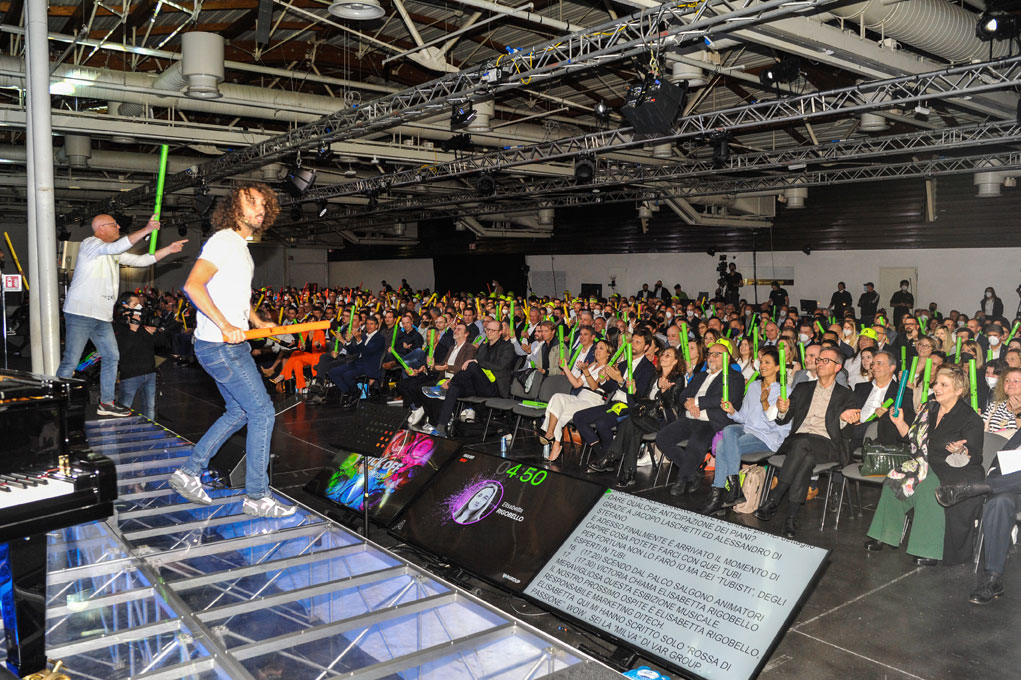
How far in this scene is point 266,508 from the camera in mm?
3592

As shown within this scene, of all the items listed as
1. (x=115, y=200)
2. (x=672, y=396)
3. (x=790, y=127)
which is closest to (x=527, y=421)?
(x=672, y=396)

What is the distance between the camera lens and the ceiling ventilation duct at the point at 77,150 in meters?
13.1

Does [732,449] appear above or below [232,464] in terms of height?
below

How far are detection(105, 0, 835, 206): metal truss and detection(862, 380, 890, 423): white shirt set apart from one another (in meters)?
2.80

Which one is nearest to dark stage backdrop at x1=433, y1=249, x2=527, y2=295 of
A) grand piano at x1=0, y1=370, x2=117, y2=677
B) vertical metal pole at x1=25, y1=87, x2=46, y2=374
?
vertical metal pole at x1=25, y1=87, x2=46, y2=374

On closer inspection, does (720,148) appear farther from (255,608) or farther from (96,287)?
(255,608)

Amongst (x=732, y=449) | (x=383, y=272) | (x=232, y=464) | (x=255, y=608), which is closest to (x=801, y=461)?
(x=732, y=449)

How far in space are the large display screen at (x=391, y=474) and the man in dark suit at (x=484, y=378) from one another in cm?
288

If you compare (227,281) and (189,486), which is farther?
(189,486)

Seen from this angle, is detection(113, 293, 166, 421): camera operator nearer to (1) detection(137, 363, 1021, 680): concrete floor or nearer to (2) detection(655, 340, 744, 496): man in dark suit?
(1) detection(137, 363, 1021, 680): concrete floor

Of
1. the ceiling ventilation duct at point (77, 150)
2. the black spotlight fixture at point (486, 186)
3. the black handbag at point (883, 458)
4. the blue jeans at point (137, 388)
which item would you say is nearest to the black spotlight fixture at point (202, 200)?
the ceiling ventilation duct at point (77, 150)

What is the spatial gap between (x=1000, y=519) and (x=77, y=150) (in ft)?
45.8

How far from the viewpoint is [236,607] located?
2.77 meters

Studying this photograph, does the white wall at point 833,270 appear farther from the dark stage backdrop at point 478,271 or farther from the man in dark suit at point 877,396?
the man in dark suit at point 877,396
